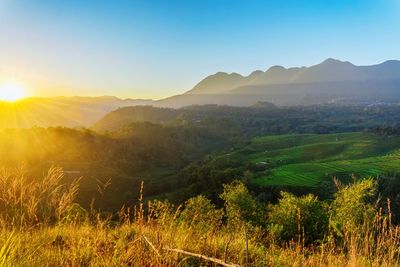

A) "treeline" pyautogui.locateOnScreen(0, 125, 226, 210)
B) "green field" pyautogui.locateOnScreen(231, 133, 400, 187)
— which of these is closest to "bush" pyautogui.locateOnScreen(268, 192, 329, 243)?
"green field" pyautogui.locateOnScreen(231, 133, 400, 187)

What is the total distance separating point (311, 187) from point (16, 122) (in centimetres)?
16108

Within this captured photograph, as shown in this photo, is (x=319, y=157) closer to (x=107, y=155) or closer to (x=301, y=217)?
(x=107, y=155)

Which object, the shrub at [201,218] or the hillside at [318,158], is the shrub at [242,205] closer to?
the shrub at [201,218]

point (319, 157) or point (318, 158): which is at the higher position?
point (319, 157)

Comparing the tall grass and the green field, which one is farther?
the green field

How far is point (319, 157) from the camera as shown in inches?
5546

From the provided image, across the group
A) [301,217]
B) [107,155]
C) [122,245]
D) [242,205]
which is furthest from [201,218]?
[107,155]

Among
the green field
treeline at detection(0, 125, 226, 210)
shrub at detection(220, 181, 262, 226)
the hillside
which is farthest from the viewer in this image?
treeline at detection(0, 125, 226, 210)

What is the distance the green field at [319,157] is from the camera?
10194 centimetres

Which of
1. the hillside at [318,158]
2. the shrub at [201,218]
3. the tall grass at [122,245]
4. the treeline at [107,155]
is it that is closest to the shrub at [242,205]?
the shrub at [201,218]

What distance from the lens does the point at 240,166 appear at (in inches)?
4697

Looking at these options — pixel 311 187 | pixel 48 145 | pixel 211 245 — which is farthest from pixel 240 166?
pixel 211 245

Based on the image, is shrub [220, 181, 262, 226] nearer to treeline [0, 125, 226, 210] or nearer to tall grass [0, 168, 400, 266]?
tall grass [0, 168, 400, 266]

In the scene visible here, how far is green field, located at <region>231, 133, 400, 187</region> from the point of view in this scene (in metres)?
102
